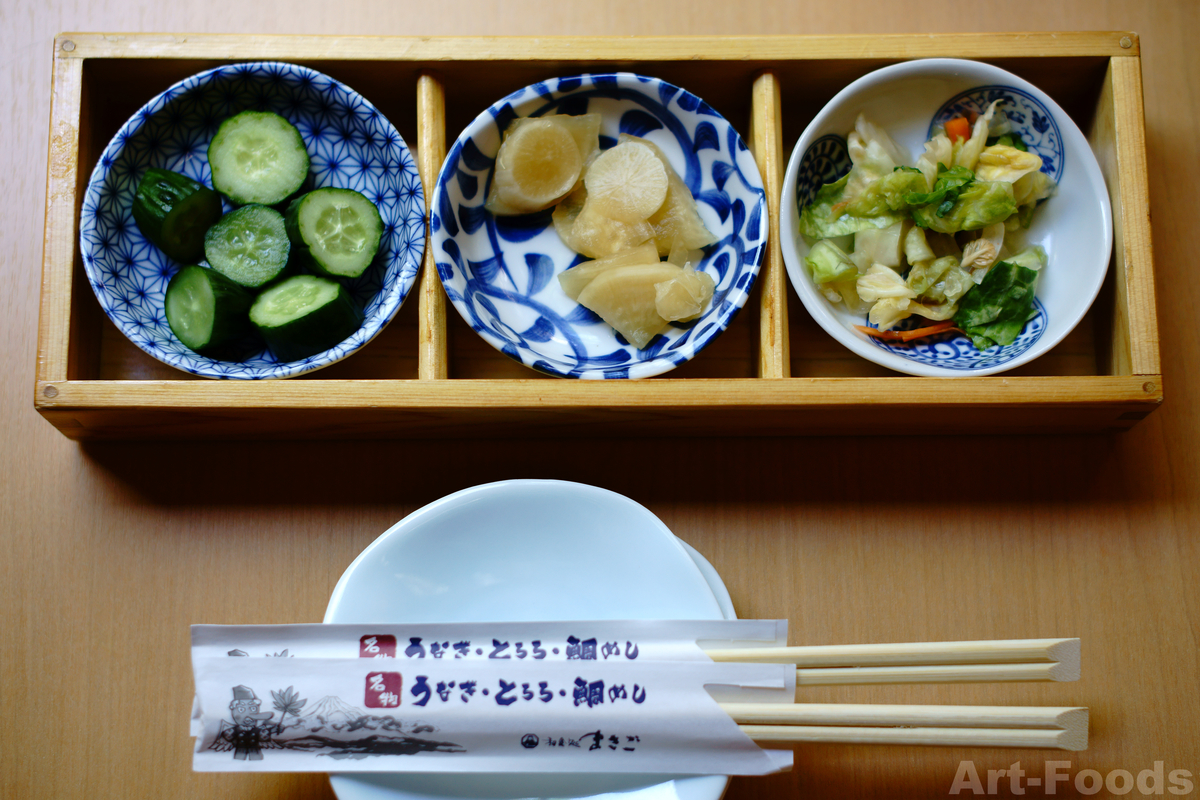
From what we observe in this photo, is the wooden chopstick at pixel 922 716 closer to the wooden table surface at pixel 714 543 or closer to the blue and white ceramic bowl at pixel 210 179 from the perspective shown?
the wooden table surface at pixel 714 543

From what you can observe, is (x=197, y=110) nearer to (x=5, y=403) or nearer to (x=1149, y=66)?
(x=5, y=403)

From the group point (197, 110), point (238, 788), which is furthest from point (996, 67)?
point (238, 788)

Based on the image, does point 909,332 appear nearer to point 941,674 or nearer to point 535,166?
point 941,674

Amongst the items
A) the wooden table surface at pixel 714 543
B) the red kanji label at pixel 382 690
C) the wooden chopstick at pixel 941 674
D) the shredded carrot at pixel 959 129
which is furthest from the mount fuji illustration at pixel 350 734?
the shredded carrot at pixel 959 129

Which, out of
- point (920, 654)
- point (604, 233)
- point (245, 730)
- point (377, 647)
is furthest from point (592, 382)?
point (245, 730)

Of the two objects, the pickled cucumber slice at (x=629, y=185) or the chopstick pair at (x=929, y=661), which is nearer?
the chopstick pair at (x=929, y=661)
